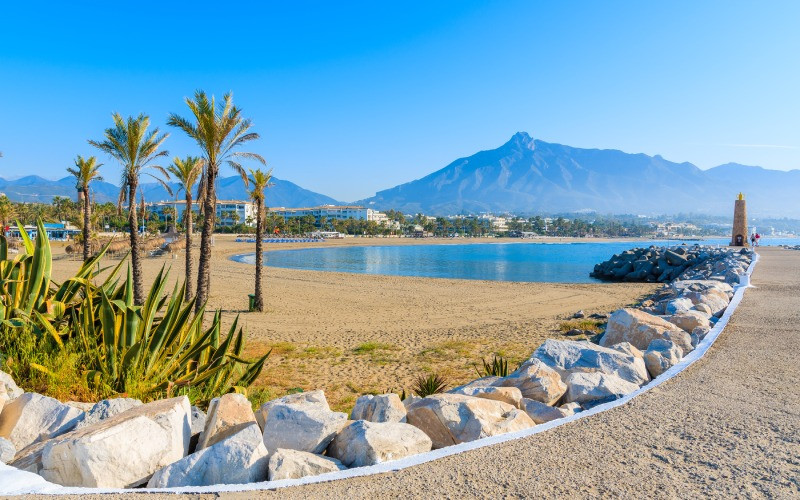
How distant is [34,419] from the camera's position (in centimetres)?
348

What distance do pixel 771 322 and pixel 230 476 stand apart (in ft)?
27.7

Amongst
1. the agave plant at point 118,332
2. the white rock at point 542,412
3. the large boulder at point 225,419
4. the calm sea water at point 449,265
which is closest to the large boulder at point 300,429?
the large boulder at point 225,419

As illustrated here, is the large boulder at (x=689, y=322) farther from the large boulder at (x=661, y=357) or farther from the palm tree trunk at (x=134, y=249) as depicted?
the palm tree trunk at (x=134, y=249)

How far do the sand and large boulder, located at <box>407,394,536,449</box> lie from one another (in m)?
2.94

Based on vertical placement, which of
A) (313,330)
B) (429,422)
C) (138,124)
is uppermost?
(138,124)

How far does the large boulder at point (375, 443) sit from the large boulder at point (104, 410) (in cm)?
157

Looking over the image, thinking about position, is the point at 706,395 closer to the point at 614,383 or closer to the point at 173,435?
the point at 614,383

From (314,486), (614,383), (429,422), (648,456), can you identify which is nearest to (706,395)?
(614,383)

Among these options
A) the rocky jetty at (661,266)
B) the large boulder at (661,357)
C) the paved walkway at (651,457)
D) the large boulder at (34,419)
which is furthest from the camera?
the rocky jetty at (661,266)

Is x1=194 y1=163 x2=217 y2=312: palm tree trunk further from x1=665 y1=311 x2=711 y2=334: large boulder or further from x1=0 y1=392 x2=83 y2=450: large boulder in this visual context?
x1=665 y1=311 x2=711 y2=334: large boulder

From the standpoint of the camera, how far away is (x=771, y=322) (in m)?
7.94

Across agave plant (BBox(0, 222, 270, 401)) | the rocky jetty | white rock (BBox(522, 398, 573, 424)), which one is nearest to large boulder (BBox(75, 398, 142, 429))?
agave plant (BBox(0, 222, 270, 401))

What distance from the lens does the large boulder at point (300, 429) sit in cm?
331

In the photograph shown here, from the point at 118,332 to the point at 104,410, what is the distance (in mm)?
1469
